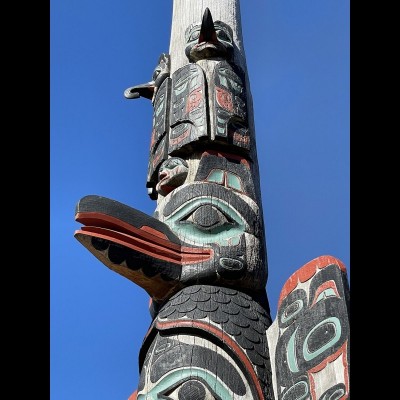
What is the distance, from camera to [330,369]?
373cm

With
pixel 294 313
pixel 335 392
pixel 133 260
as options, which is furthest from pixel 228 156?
pixel 335 392

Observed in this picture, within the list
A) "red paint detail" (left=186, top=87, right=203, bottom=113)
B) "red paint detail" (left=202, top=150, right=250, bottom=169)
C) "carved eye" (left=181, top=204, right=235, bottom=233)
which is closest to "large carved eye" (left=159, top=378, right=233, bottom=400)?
"carved eye" (left=181, top=204, right=235, bottom=233)

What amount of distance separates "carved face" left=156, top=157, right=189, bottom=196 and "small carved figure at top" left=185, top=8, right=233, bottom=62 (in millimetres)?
1036

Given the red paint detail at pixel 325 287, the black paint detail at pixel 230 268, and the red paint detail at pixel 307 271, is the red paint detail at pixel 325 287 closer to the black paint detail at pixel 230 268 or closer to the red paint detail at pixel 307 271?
the red paint detail at pixel 307 271

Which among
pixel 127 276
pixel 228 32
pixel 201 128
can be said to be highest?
pixel 228 32

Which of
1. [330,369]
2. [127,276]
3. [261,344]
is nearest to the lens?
[330,369]

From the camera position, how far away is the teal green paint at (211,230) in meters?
4.75

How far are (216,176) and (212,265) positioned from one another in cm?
82

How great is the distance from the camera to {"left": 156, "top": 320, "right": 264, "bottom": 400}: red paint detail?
4066 mm

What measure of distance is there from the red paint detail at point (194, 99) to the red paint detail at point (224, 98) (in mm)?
123

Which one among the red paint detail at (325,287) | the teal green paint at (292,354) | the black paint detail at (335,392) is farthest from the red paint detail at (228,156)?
the black paint detail at (335,392)
